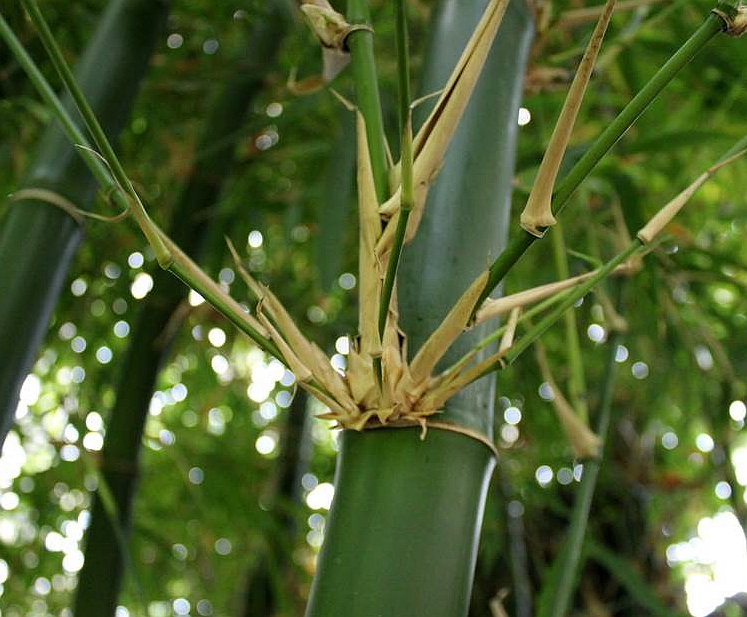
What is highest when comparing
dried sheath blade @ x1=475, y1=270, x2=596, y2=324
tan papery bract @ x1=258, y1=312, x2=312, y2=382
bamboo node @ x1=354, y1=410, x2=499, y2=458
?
dried sheath blade @ x1=475, y1=270, x2=596, y2=324

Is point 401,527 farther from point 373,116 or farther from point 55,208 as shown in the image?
point 55,208

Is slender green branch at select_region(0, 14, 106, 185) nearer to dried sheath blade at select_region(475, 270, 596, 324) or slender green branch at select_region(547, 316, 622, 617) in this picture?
dried sheath blade at select_region(475, 270, 596, 324)

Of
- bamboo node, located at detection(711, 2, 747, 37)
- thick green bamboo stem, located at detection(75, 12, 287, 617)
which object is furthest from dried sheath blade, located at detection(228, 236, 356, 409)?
thick green bamboo stem, located at detection(75, 12, 287, 617)

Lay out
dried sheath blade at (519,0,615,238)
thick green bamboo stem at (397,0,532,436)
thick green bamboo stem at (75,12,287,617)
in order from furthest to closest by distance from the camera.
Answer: thick green bamboo stem at (75,12,287,617)
thick green bamboo stem at (397,0,532,436)
dried sheath blade at (519,0,615,238)

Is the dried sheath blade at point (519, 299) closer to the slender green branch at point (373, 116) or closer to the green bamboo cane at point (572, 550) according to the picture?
the slender green branch at point (373, 116)

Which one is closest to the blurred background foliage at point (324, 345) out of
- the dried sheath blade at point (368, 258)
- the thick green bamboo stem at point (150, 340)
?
the thick green bamboo stem at point (150, 340)

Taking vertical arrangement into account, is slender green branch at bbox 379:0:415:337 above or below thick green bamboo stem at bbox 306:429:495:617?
above

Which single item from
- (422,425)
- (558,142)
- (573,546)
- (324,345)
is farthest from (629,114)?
(324,345)
